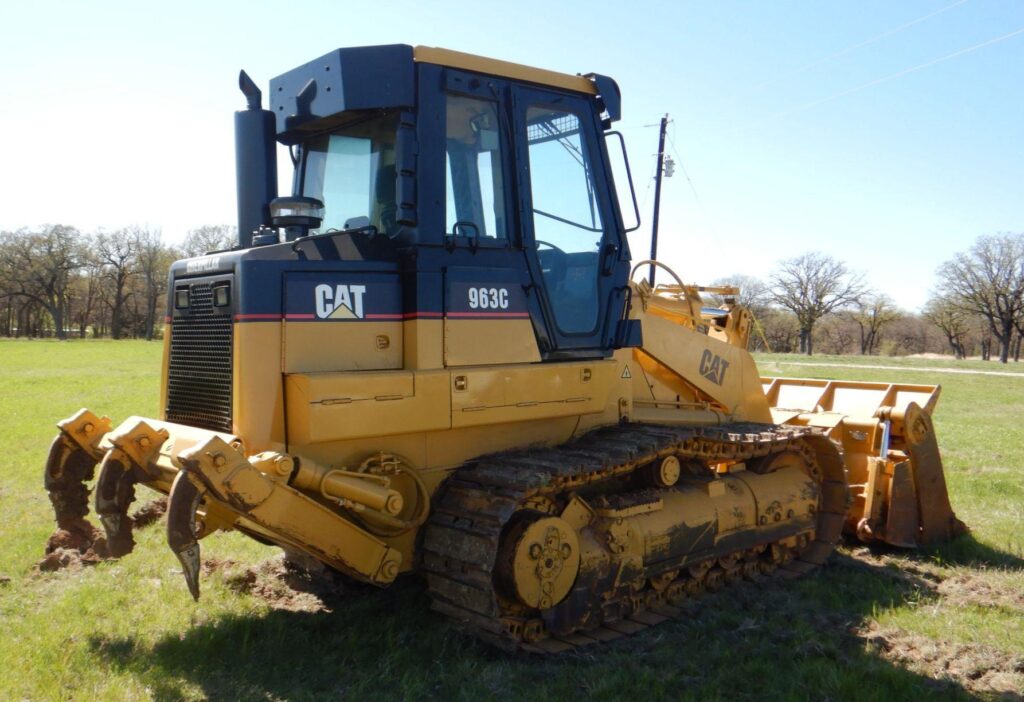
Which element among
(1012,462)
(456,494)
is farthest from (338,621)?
(1012,462)

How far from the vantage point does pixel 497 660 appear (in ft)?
15.9

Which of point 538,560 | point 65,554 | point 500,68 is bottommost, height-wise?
point 65,554

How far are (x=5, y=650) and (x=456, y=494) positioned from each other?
277 centimetres

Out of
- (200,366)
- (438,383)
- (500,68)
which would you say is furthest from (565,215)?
(200,366)

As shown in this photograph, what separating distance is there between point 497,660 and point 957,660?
2690mm

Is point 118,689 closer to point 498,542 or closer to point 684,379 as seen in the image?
point 498,542

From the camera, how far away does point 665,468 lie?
5820mm

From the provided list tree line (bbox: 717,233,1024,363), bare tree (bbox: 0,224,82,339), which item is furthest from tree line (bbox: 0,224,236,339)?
tree line (bbox: 717,233,1024,363)

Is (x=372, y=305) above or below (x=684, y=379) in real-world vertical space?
above

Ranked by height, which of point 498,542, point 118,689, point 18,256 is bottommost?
point 118,689

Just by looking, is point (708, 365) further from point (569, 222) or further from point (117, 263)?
point (117, 263)

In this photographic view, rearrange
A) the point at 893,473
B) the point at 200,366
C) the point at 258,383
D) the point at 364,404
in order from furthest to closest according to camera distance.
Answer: the point at 893,473
the point at 200,366
the point at 364,404
the point at 258,383

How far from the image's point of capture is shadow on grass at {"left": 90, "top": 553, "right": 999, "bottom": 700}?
4.49m

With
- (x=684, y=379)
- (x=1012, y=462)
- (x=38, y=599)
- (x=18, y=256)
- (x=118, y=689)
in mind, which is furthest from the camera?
(x=18, y=256)
